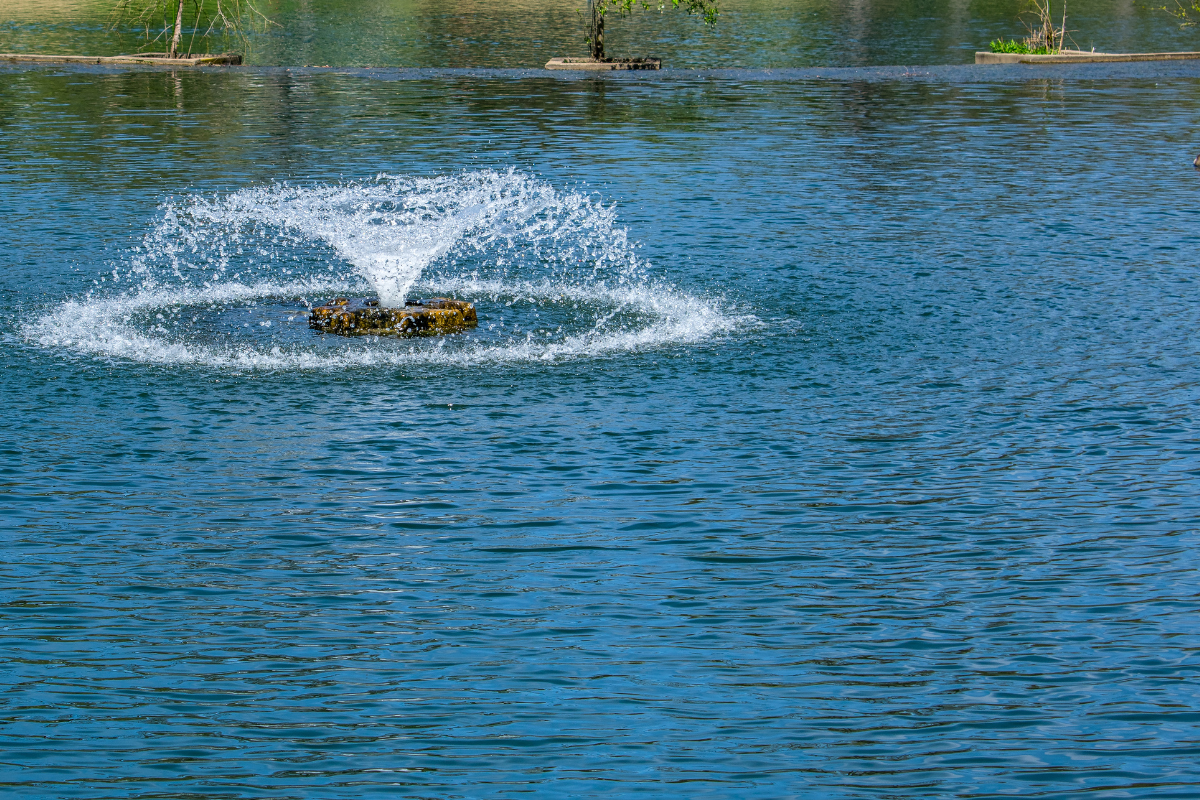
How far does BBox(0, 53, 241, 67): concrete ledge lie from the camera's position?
5959 cm

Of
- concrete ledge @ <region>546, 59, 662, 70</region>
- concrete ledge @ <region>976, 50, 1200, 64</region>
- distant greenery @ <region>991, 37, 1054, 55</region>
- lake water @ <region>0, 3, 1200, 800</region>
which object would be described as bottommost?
lake water @ <region>0, 3, 1200, 800</region>

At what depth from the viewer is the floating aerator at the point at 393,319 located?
19984 millimetres

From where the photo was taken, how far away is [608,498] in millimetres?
13891

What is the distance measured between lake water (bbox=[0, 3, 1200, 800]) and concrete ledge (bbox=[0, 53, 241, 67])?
30342 mm

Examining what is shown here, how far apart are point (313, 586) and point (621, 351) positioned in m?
7.66

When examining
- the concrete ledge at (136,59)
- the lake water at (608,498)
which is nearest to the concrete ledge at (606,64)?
the concrete ledge at (136,59)

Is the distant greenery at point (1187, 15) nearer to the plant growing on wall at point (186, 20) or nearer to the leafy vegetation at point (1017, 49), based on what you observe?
the leafy vegetation at point (1017, 49)

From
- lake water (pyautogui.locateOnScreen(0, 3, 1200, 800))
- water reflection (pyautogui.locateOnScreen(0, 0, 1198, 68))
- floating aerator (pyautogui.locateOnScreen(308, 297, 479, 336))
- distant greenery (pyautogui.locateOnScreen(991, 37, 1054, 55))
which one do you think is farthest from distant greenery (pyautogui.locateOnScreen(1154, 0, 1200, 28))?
floating aerator (pyautogui.locateOnScreen(308, 297, 479, 336))

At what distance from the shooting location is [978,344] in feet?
Answer: 63.5

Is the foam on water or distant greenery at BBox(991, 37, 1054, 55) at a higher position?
distant greenery at BBox(991, 37, 1054, 55)

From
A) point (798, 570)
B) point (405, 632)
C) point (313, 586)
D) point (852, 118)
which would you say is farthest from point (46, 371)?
point (852, 118)

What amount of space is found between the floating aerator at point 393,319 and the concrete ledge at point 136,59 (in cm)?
4262

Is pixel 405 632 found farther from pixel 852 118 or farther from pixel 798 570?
pixel 852 118

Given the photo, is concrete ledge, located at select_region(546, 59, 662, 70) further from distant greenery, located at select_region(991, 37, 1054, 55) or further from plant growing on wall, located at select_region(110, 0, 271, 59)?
plant growing on wall, located at select_region(110, 0, 271, 59)
